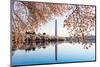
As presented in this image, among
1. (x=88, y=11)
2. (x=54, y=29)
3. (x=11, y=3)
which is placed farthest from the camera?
(x=88, y=11)

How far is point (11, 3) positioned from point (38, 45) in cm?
65

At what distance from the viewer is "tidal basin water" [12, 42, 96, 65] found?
269cm

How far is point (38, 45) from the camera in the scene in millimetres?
2764

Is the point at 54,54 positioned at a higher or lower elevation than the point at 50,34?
lower

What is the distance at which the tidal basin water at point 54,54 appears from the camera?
2686mm

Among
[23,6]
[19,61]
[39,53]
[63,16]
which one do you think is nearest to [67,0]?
[63,16]

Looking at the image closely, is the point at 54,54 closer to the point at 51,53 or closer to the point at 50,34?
the point at 51,53

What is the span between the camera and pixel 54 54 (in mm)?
2834

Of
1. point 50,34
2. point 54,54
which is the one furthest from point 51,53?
point 50,34

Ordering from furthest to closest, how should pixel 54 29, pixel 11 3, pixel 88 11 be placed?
pixel 88 11 < pixel 54 29 < pixel 11 3

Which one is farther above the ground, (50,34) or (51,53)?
(50,34)

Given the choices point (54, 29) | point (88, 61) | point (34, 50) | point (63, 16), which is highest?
point (63, 16)

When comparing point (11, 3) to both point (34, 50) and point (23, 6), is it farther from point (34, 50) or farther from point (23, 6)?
point (34, 50)

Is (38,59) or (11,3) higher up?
(11,3)
